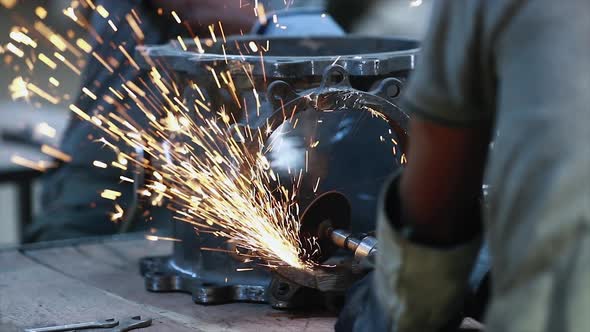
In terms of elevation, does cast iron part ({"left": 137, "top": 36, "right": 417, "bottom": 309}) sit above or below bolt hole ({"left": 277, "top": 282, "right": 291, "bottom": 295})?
above

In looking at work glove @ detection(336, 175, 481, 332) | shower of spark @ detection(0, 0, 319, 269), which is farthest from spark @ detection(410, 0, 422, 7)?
work glove @ detection(336, 175, 481, 332)

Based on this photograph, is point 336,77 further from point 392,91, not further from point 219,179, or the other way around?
point 219,179

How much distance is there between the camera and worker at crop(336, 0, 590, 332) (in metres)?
0.97

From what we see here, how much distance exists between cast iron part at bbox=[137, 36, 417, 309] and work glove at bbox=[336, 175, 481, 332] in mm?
640

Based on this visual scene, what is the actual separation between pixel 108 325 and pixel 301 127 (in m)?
0.59

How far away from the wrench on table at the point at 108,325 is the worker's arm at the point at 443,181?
2.58 feet

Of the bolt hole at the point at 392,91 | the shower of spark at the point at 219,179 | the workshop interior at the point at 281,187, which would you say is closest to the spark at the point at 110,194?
the workshop interior at the point at 281,187

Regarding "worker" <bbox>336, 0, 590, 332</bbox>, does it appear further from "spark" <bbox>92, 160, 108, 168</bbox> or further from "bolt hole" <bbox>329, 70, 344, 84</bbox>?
"spark" <bbox>92, 160, 108, 168</bbox>

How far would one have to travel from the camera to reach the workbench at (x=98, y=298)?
6.12 feet

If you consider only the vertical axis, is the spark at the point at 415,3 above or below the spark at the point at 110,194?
above

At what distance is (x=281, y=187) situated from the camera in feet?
6.48

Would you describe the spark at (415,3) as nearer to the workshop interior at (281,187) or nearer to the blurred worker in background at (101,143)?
the blurred worker in background at (101,143)

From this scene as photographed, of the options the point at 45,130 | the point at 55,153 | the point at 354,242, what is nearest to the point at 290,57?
the point at 354,242

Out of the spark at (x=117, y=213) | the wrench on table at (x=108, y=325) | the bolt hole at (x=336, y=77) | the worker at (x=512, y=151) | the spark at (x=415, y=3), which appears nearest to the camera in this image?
the worker at (x=512, y=151)
